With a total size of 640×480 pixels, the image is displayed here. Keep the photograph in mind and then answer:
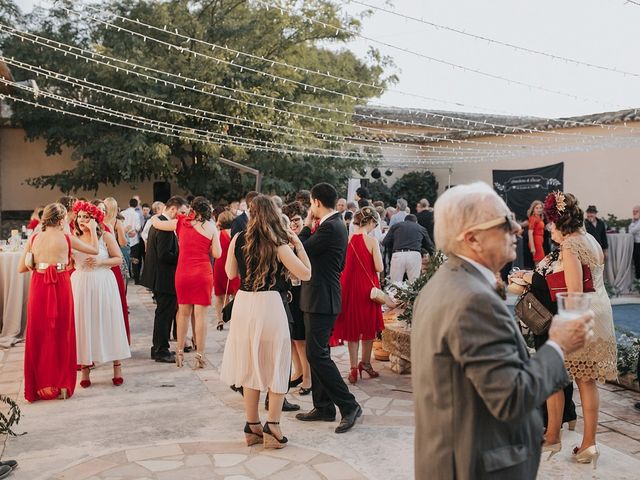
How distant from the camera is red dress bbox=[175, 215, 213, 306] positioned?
6.35 m

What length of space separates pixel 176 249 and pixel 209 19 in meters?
12.1

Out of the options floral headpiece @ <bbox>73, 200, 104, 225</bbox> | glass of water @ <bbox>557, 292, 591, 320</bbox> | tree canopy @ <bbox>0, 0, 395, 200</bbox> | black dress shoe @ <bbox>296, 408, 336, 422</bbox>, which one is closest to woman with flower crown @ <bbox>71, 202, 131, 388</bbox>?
floral headpiece @ <bbox>73, 200, 104, 225</bbox>

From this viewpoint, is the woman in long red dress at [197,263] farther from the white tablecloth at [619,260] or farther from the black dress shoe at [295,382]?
the white tablecloth at [619,260]

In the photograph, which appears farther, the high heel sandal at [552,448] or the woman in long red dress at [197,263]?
the woman in long red dress at [197,263]

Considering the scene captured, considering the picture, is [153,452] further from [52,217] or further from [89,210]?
[89,210]

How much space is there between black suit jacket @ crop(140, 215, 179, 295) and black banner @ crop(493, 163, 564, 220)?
37.3 ft

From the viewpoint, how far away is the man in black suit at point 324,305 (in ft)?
15.1

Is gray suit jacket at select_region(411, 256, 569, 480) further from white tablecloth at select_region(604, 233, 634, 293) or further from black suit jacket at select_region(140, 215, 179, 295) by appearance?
white tablecloth at select_region(604, 233, 634, 293)

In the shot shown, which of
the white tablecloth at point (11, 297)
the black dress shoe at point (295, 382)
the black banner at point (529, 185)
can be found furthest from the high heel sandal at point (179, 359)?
the black banner at point (529, 185)

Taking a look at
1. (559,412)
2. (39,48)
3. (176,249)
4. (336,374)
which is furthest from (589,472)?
(39,48)

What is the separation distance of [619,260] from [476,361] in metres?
11.9

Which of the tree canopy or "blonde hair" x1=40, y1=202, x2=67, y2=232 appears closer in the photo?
"blonde hair" x1=40, y1=202, x2=67, y2=232

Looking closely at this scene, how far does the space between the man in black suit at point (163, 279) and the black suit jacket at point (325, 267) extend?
100 inches

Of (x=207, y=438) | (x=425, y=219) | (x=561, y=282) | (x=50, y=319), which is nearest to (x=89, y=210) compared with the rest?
(x=50, y=319)
